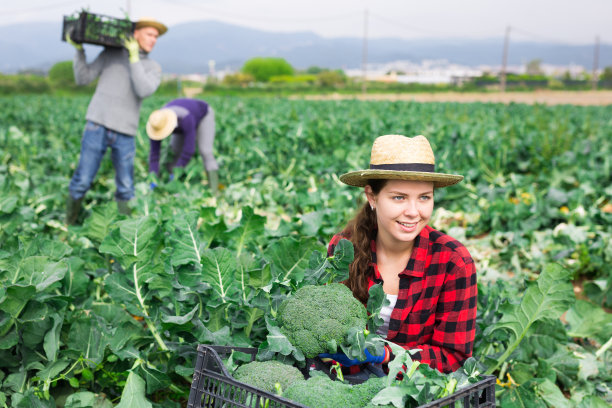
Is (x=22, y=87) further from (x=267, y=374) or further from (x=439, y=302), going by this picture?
(x=267, y=374)

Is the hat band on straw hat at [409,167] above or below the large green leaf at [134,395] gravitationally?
above

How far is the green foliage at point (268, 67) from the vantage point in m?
148

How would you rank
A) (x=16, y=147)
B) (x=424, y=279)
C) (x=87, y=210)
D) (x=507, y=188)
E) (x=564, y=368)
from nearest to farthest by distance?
(x=424, y=279), (x=564, y=368), (x=87, y=210), (x=507, y=188), (x=16, y=147)

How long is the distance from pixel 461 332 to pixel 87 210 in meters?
4.42

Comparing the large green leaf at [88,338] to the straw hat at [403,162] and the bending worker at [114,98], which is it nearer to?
the straw hat at [403,162]

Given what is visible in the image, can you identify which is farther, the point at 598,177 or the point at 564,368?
the point at 598,177

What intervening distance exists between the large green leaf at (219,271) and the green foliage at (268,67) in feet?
483

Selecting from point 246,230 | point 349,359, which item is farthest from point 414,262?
point 246,230

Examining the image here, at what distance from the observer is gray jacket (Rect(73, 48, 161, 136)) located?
16.5ft

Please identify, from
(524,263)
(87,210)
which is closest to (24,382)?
(87,210)

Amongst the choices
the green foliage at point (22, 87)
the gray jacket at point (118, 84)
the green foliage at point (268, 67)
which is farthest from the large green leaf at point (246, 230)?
the green foliage at point (268, 67)

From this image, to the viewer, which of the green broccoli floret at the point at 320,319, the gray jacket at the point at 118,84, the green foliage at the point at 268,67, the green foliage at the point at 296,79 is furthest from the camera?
the green foliage at the point at 268,67

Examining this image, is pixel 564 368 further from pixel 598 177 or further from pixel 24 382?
Result: pixel 598 177

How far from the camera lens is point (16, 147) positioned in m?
9.06
